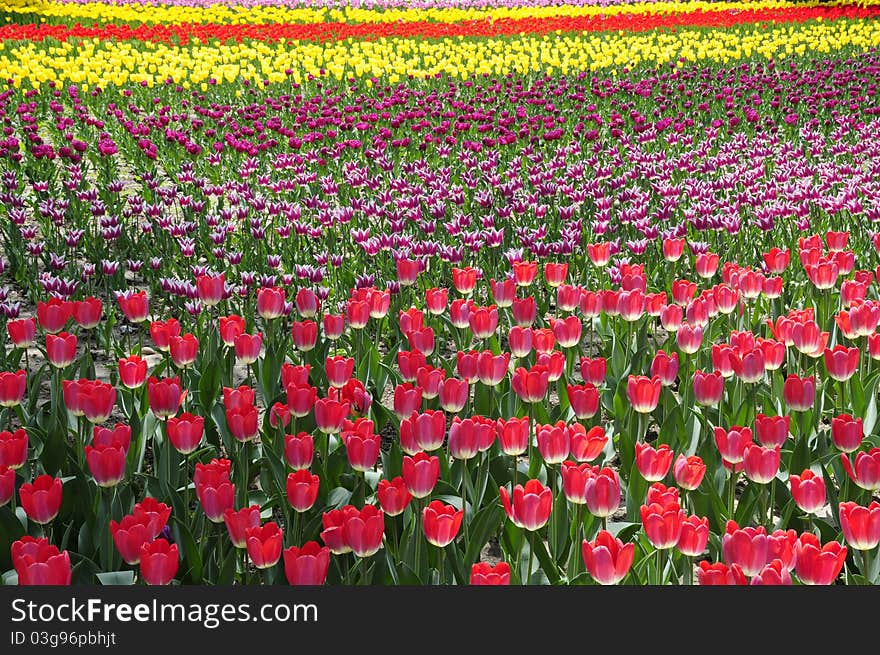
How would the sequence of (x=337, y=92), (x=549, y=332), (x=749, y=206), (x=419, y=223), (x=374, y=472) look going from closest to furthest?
(x=374, y=472), (x=549, y=332), (x=419, y=223), (x=749, y=206), (x=337, y=92)

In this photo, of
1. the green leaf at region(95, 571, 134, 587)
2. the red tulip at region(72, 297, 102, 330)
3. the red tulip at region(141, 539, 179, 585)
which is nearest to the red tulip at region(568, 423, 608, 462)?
the red tulip at region(141, 539, 179, 585)

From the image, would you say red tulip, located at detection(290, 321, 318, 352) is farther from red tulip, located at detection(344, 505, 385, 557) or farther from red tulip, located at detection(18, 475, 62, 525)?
red tulip, located at detection(344, 505, 385, 557)

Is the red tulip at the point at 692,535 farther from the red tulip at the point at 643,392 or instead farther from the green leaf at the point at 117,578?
the green leaf at the point at 117,578

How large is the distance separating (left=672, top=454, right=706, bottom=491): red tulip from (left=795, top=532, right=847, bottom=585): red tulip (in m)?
0.47

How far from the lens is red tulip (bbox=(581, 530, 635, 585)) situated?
1.84 m

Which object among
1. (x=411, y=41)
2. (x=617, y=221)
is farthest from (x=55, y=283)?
(x=411, y=41)

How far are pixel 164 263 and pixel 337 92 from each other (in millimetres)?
7234

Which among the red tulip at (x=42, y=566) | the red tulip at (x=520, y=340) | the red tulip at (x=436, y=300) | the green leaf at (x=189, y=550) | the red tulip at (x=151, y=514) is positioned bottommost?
the green leaf at (x=189, y=550)

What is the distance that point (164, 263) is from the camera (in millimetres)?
5555

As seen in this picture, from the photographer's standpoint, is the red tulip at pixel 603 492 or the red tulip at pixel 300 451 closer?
the red tulip at pixel 603 492

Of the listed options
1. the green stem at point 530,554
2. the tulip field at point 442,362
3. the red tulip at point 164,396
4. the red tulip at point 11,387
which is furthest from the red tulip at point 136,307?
the green stem at point 530,554

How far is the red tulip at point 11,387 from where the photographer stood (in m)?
2.79

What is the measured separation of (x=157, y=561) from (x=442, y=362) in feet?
6.19

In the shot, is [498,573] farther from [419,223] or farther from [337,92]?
[337,92]
